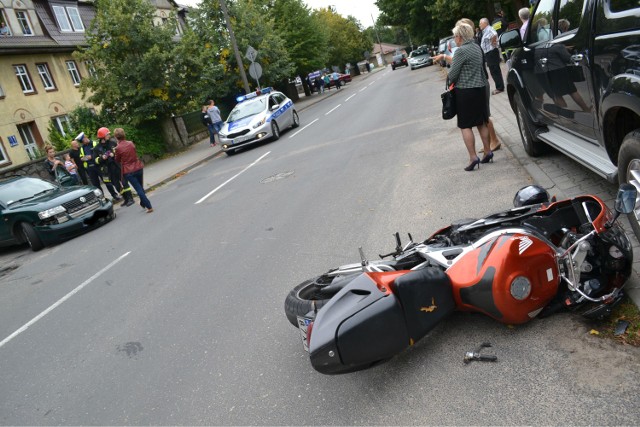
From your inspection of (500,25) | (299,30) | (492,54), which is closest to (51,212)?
(500,25)

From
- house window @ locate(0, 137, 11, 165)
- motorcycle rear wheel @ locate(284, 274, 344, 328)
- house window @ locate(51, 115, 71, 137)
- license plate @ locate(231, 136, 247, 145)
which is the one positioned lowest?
motorcycle rear wheel @ locate(284, 274, 344, 328)

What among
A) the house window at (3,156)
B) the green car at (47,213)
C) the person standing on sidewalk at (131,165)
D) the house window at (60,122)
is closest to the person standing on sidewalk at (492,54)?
the person standing on sidewalk at (131,165)

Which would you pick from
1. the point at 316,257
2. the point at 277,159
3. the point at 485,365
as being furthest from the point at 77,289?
the point at 277,159

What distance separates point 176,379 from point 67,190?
940cm

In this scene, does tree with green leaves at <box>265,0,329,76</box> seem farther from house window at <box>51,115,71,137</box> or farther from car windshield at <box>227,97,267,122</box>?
car windshield at <box>227,97,267,122</box>

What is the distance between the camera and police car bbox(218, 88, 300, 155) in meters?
18.1

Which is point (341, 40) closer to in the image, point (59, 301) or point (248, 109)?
point (248, 109)

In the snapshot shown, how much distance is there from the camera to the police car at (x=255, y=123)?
18.1 m

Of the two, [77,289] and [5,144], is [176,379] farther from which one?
[5,144]

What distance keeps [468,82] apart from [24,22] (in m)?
31.5

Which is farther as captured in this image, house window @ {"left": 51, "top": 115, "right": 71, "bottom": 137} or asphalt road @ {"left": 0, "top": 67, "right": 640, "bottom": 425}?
house window @ {"left": 51, "top": 115, "right": 71, "bottom": 137}

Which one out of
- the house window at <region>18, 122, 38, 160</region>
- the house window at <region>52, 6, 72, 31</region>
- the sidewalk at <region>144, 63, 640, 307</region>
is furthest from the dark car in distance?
the sidewalk at <region>144, 63, 640, 307</region>

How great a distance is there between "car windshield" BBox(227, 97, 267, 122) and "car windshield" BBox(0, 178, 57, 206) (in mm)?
7991

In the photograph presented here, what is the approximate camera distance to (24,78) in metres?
28.6
